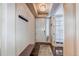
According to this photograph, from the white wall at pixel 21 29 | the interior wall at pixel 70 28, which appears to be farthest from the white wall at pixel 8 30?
the interior wall at pixel 70 28

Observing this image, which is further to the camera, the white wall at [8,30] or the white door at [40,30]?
the white door at [40,30]

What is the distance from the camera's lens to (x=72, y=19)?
95cm

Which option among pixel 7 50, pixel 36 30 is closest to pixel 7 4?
pixel 7 50

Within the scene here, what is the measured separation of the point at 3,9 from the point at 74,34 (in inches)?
23.9

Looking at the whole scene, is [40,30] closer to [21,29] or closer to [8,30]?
[21,29]

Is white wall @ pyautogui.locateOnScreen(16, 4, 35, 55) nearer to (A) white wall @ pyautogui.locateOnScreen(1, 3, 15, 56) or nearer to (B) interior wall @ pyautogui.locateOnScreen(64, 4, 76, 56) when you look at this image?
(A) white wall @ pyautogui.locateOnScreen(1, 3, 15, 56)

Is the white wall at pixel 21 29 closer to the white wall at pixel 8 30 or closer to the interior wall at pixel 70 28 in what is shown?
the white wall at pixel 8 30

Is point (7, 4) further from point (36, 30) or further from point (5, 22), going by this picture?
point (36, 30)

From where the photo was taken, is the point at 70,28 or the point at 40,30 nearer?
the point at 70,28

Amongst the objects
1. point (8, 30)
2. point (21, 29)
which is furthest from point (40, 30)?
point (8, 30)

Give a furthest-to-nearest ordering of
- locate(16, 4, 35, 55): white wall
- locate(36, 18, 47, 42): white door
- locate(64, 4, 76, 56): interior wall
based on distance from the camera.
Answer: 1. locate(36, 18, 47, 42): white door
2. locate(16, 4, 35, 55): white wall
3. locate(64, 4, 76, 56): interior wall

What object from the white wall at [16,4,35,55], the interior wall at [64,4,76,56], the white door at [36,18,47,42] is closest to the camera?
the interior wall at [64,4,76,56]

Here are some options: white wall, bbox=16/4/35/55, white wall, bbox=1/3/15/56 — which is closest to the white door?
white wall, bbox=16/4/35/55

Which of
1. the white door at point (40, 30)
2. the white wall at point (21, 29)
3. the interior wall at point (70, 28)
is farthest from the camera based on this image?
the white door at point (40, 30)
